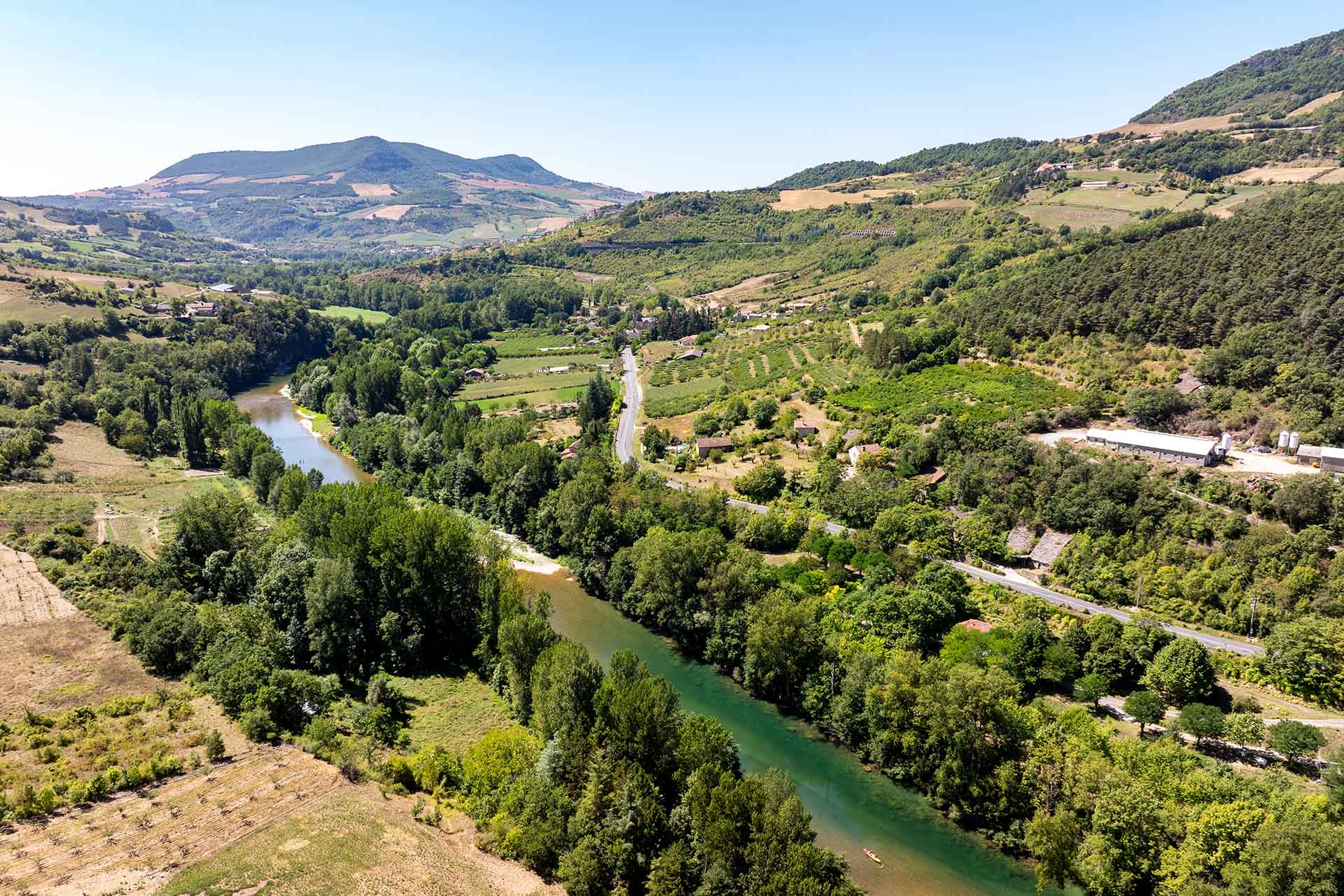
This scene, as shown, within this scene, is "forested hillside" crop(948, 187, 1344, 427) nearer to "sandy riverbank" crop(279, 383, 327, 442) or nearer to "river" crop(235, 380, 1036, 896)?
"river" crop(235, 380, 1036, 896)

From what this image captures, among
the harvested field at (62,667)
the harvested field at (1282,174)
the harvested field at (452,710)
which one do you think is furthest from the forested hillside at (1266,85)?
the harvested field at (62,667)

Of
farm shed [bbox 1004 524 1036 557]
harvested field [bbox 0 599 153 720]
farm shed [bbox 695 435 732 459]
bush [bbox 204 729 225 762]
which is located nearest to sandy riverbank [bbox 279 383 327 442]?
farm shed [bbox 695 435 732 459]

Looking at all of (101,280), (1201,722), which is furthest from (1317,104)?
(101,280)

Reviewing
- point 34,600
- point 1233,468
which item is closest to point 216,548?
point 34,600

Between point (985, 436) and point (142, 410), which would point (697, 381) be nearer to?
point (985, 436)

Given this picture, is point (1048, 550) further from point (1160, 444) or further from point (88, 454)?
point (88, 454)

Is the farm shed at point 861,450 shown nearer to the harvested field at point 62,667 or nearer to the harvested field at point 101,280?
the harvested field at point 62,667

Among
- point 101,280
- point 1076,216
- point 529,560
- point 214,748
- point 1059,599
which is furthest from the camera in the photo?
point 101,280

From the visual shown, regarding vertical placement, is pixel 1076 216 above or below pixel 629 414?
above
